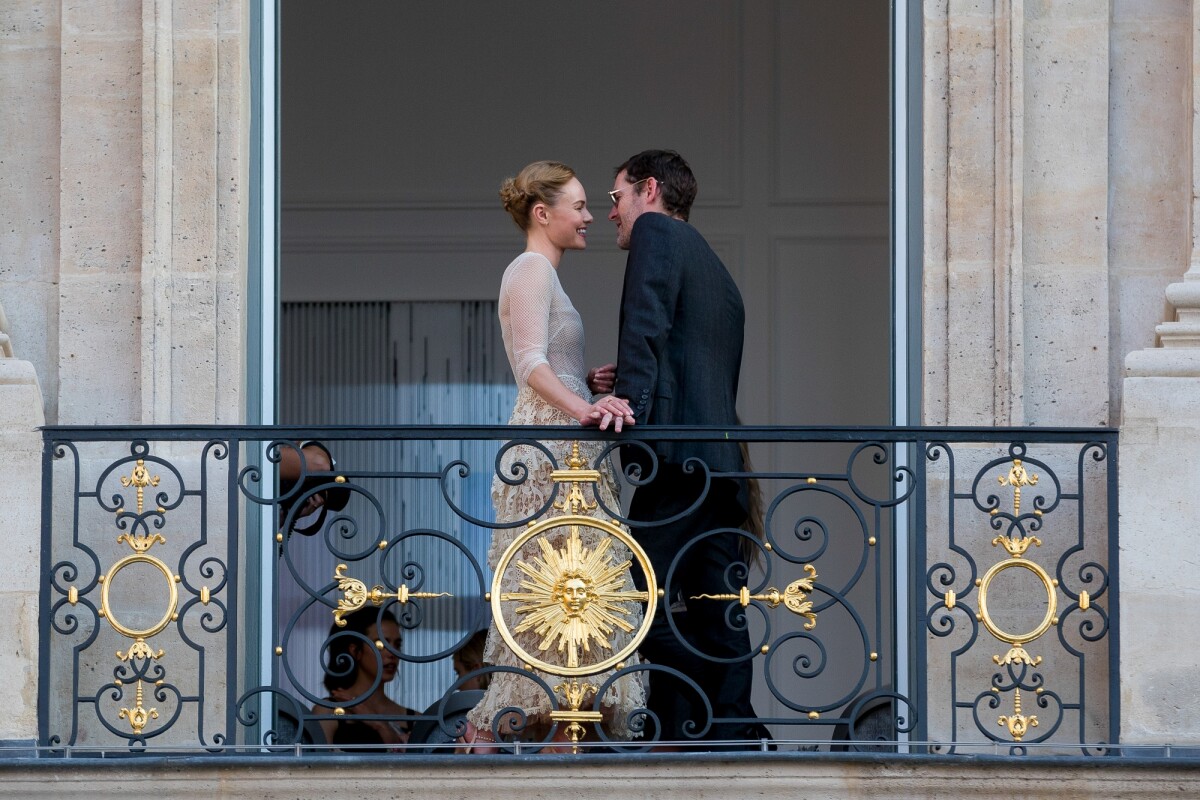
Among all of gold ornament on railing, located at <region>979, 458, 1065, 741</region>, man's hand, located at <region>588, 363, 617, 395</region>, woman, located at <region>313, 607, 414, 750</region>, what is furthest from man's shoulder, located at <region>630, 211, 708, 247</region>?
woman, located at <region>313, 607, 414, 750</region>

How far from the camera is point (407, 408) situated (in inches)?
374

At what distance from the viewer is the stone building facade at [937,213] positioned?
566cm

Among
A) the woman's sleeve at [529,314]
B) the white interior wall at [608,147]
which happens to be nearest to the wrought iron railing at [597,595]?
the woman's sleeve at [529,314]

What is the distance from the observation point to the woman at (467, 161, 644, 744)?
5.36 metres

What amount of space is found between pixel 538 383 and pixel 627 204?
1.92ft

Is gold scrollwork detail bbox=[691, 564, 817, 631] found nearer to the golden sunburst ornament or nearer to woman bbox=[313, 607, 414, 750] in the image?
the golden sunburst ornament

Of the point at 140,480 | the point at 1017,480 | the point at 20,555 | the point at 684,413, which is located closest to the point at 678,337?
the point at 684,413

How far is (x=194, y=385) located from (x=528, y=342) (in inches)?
39.1

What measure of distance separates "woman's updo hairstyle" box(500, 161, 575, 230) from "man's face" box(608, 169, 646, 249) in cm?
14

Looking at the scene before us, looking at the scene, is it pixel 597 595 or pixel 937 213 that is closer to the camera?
pixel 597 595

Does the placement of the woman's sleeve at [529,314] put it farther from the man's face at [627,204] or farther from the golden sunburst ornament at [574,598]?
the golden sunburst ornament at [574,598]

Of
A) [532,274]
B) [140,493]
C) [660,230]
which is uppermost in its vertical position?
[660,230]

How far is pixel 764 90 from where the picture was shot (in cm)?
916

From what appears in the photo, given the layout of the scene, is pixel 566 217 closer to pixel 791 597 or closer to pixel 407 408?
pixel 791 597
